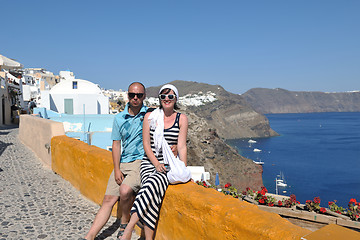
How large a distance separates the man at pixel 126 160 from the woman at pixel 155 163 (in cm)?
22

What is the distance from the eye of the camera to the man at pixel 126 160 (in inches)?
134

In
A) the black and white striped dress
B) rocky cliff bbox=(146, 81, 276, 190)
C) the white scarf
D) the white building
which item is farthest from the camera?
rocky cliff bbox=(146, 81, 276, 190)

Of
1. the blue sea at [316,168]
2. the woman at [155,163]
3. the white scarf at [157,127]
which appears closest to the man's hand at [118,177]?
the woman at [155,163]

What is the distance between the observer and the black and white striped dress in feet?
9.61

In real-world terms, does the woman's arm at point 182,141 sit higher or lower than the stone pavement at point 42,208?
higher

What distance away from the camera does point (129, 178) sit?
3.40 m

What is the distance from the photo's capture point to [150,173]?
3236 mm

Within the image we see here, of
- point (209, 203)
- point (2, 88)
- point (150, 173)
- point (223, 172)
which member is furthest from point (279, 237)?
point (223, 172)

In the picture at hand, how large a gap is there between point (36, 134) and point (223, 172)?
5307cm

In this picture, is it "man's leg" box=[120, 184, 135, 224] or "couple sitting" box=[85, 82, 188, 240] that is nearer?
"couple sitting" box=[85, 82, 188, 240]

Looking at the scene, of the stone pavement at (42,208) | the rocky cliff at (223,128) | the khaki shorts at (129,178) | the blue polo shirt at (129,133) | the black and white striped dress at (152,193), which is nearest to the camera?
the black and white striped dress at (152,193)

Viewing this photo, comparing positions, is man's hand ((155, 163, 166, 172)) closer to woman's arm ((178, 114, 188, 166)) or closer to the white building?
woman's arm ((178, 114, 188, 166))

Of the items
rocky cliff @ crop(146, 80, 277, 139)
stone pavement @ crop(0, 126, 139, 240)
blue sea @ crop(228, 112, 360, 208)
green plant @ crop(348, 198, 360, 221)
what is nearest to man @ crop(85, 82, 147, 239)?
stone pavement @ crop(0, 126, 139, 240)

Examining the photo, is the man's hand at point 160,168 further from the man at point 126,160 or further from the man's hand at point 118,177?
the man's hand at point 118,177
